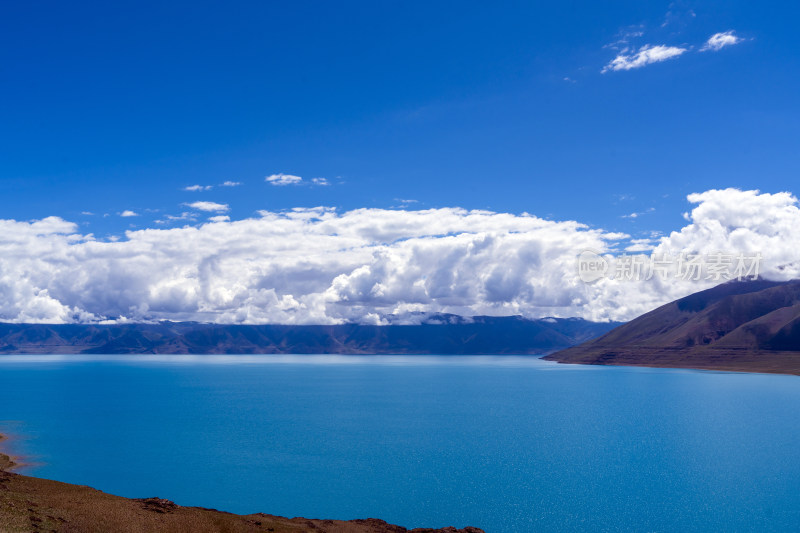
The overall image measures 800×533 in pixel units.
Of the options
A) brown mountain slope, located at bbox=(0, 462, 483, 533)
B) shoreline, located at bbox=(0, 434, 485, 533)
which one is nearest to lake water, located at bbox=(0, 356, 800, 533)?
shoreline, located at bbox=(0, 434, 485, 533)

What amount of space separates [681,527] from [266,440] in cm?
8486

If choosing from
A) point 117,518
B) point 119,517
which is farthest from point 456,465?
point 117,518

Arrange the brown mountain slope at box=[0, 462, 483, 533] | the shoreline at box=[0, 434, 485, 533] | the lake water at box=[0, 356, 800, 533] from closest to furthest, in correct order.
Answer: the brown mountain slope at box=[0, 462, 483, 533] < the shoreline at box=[0, 434, 485, 533] < the lake water at box=[0, 356, 800, 533]

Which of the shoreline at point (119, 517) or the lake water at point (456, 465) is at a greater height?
the shoreline at point (119, 517)

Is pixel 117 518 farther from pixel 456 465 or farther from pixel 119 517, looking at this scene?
pixel 456 465

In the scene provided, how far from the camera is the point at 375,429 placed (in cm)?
14112

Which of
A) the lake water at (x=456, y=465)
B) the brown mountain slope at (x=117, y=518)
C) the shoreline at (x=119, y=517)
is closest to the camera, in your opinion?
the brown mountain slope at (x=117, y=518)

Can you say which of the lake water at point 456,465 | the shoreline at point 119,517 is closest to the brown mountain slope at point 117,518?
the shoreline at point 119,517

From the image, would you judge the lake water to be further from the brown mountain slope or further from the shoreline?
the brown mountain slope

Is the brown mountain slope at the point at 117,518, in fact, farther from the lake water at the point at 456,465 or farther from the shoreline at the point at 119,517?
the lake water at the point at 456,465

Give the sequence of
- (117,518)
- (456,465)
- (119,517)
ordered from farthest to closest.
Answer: (456,465) < (119,517) < (117,518)

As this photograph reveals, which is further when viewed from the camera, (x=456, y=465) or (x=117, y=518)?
(x=456, y=465)

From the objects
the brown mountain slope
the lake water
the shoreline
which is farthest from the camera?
the lake water

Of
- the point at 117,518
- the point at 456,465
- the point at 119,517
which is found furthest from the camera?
the point at 456,465
